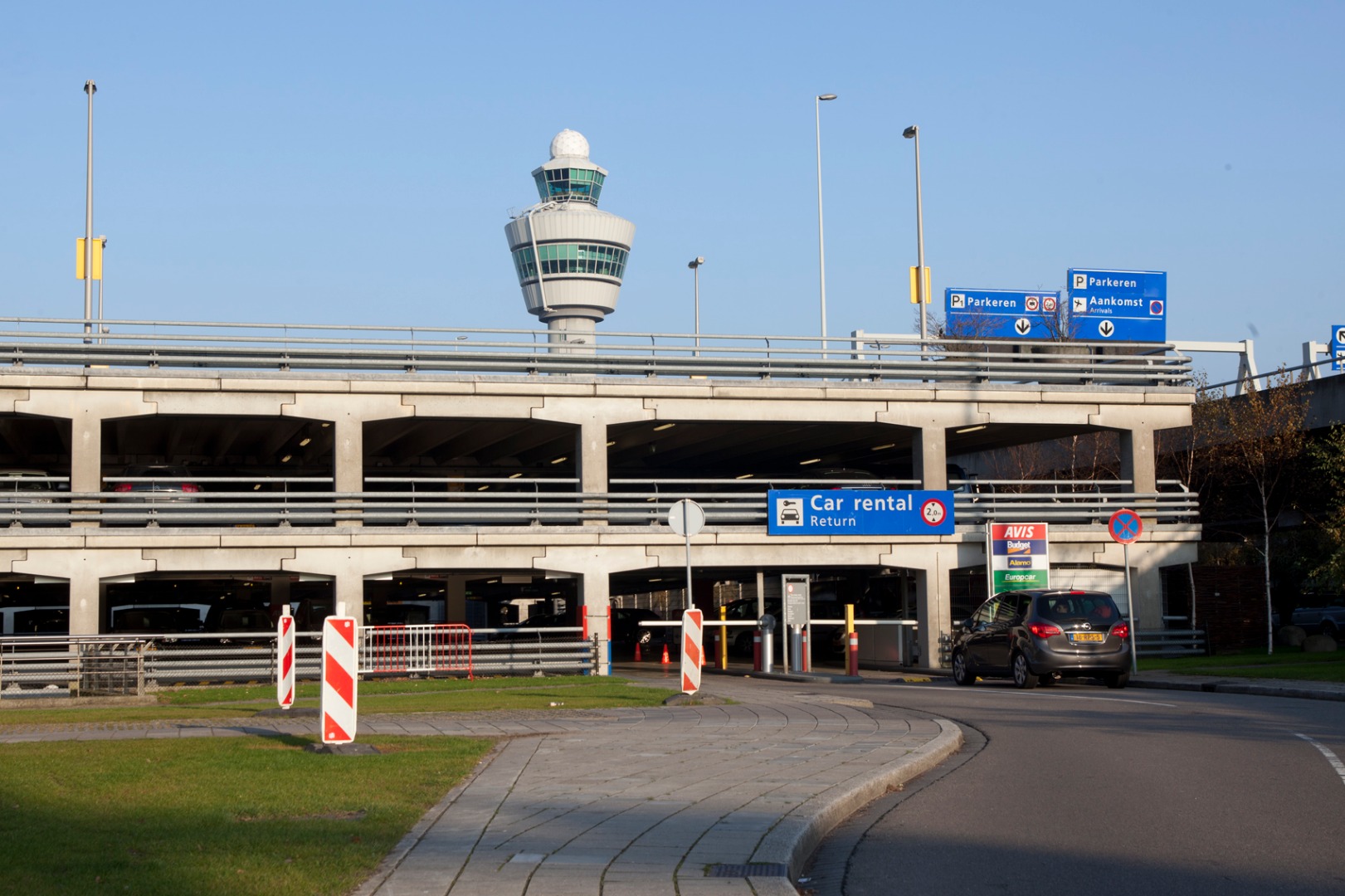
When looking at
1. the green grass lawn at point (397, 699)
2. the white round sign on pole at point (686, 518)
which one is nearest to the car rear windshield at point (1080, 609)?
the white round sign on pole at point (686, 518)

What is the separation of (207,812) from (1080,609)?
1634cm

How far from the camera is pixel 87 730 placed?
1566cm

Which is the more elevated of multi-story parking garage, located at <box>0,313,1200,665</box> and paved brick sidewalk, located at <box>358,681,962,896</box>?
multi-story parking garage, located at <box>0,313,1200,665</box>

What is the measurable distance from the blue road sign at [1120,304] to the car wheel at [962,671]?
57.0 ft

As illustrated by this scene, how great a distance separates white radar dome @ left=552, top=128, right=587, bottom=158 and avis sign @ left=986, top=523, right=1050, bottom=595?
82.9m

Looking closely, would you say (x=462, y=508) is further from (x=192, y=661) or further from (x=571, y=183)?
(x=571, y=183)

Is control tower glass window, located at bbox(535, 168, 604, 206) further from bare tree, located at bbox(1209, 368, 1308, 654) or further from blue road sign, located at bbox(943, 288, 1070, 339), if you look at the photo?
bare tree, located at bbox(1209, 368, 1308, 654)

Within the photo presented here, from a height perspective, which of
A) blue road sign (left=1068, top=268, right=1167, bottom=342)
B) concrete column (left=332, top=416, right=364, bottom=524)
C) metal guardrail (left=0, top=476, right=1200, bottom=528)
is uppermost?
blue road sign (left=1068, top=268, right=1167, bottom=342)

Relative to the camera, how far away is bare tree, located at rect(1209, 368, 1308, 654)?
37.2 metres

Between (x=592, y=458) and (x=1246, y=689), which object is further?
(x=592, y=458)

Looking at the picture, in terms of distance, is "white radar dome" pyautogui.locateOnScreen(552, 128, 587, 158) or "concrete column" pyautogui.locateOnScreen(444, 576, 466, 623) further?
"white radar dome" pyautogui.locateOnScreen(552, 128, 587, 158)

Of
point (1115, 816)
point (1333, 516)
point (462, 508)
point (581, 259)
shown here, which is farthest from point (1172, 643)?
point (581, 259)

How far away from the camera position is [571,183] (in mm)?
107875

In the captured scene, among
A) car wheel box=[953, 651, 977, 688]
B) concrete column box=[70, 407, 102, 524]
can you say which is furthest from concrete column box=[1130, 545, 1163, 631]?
concrete column box=[70, 407, 102, 524]
